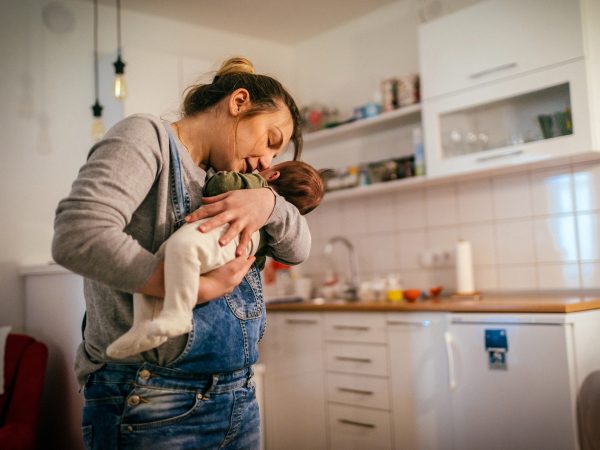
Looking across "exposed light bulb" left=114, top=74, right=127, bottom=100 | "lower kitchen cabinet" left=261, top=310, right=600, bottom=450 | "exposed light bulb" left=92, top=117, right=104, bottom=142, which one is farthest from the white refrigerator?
"exposed light bulb" left=92, top=117, right=104, bottom=142

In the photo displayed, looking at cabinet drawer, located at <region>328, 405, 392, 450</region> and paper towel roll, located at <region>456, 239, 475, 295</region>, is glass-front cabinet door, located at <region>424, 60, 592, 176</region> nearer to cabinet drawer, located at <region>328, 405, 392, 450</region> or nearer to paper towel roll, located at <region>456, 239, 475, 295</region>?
paper towel roll, located at <region>456, 239, 475, 295</region>

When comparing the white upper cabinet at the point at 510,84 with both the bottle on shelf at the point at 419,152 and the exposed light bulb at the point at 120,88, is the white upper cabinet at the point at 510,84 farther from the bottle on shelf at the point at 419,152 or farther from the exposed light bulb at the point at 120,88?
the exposed light bulb at the point at 120,88

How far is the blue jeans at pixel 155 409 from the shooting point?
884 mm

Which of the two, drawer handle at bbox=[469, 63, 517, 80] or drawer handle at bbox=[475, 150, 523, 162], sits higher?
drawer handle at bbox=[469, 63, 517, 80]

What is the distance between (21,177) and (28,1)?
102cm

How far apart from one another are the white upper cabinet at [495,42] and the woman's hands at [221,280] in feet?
7.31

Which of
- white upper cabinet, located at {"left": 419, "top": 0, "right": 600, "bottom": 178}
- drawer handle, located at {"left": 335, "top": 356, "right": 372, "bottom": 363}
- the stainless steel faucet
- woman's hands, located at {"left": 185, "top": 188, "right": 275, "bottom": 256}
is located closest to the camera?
woman's hands, located at {"left": 185, "top": 188, "right": 275, "bottom": 256}

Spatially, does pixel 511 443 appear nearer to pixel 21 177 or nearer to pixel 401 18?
pixel 401 18

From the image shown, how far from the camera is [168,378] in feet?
2.95

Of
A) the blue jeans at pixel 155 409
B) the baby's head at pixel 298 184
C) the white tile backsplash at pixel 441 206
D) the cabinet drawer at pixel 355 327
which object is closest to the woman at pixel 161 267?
the blue jeans at pixel 155 409

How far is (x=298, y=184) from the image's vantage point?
1.36 meters

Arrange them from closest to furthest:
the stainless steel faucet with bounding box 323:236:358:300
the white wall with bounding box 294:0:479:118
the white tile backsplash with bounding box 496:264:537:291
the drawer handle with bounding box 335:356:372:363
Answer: the drawer handle with bounding box 335:356:372:363, the white tile backsplash with bounding box 496:264:537:291, the stainless steel faucet with bounding box 323:236:358:300, the white wall with bounding box 294:0:479:118

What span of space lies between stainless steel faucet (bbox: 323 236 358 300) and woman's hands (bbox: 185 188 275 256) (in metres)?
2.61

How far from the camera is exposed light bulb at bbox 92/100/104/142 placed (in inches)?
128
